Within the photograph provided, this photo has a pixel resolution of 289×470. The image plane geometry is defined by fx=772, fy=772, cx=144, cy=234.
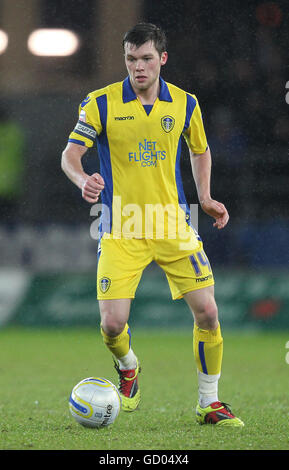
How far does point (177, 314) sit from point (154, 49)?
537cm

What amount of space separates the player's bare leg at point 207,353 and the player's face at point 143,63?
3.95ft

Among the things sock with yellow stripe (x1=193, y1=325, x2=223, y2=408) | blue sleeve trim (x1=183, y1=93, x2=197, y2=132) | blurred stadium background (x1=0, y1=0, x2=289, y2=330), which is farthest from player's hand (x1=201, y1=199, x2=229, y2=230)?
blurred stadium background (x1=0, y1=0, x2=289, y2=330)

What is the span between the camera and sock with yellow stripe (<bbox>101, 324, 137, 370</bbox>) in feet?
14.6

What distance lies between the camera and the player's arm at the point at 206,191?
4375mm

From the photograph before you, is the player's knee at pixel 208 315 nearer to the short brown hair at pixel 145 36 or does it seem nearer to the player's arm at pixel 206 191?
the player's arm at pixel 206 191

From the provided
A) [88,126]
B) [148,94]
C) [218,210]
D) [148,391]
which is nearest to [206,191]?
[218,210]

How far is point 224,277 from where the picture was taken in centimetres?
927

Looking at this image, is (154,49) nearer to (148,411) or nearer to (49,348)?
(148,411)

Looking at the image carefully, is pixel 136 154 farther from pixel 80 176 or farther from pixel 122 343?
pixel 122 343

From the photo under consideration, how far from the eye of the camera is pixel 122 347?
4527 mm

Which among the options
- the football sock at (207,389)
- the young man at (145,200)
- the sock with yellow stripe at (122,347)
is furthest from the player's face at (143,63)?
the football sock at (207,389)

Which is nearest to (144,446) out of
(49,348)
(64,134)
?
(49,348)

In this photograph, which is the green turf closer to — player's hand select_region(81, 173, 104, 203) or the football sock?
the football sock

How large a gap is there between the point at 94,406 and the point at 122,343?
0.56 meters
